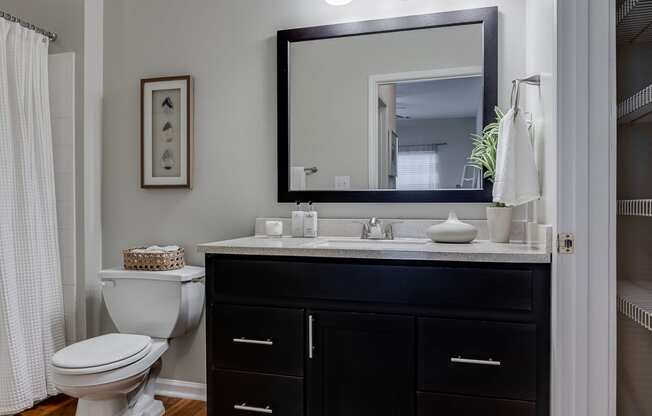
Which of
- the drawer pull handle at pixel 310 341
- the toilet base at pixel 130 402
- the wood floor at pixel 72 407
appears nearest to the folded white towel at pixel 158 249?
the toilet base at pixel 130 402

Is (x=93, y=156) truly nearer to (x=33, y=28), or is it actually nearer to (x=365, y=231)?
(x=33, y=28)

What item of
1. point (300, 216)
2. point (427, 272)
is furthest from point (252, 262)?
point (427, 272)

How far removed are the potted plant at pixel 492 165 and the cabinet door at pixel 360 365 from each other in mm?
598

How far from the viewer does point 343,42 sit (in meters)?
2.23

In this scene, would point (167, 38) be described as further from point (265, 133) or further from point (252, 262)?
point (252, 262)

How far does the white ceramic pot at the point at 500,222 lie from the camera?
185cm

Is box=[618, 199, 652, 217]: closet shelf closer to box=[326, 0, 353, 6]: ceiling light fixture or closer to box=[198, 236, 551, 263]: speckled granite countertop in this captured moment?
box=[198, 236, 551, 263]: speckled granite countertop

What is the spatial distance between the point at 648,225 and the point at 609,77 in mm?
642

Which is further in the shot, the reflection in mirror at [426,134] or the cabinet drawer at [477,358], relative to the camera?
the reflection in mirror at [426,134]

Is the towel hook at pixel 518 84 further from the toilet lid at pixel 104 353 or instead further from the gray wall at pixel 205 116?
the toilet lid at pixel 104 353

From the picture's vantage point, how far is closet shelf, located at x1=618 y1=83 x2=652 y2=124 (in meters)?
1.29

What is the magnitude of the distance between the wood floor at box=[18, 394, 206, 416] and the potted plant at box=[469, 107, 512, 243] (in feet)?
5.60

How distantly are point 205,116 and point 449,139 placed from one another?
1309 mm

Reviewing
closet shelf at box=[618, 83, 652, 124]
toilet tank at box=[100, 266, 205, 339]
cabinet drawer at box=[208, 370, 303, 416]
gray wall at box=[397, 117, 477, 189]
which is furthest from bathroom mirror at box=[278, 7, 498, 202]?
cabinet drawer at box=[208, 370, 303, 416]
